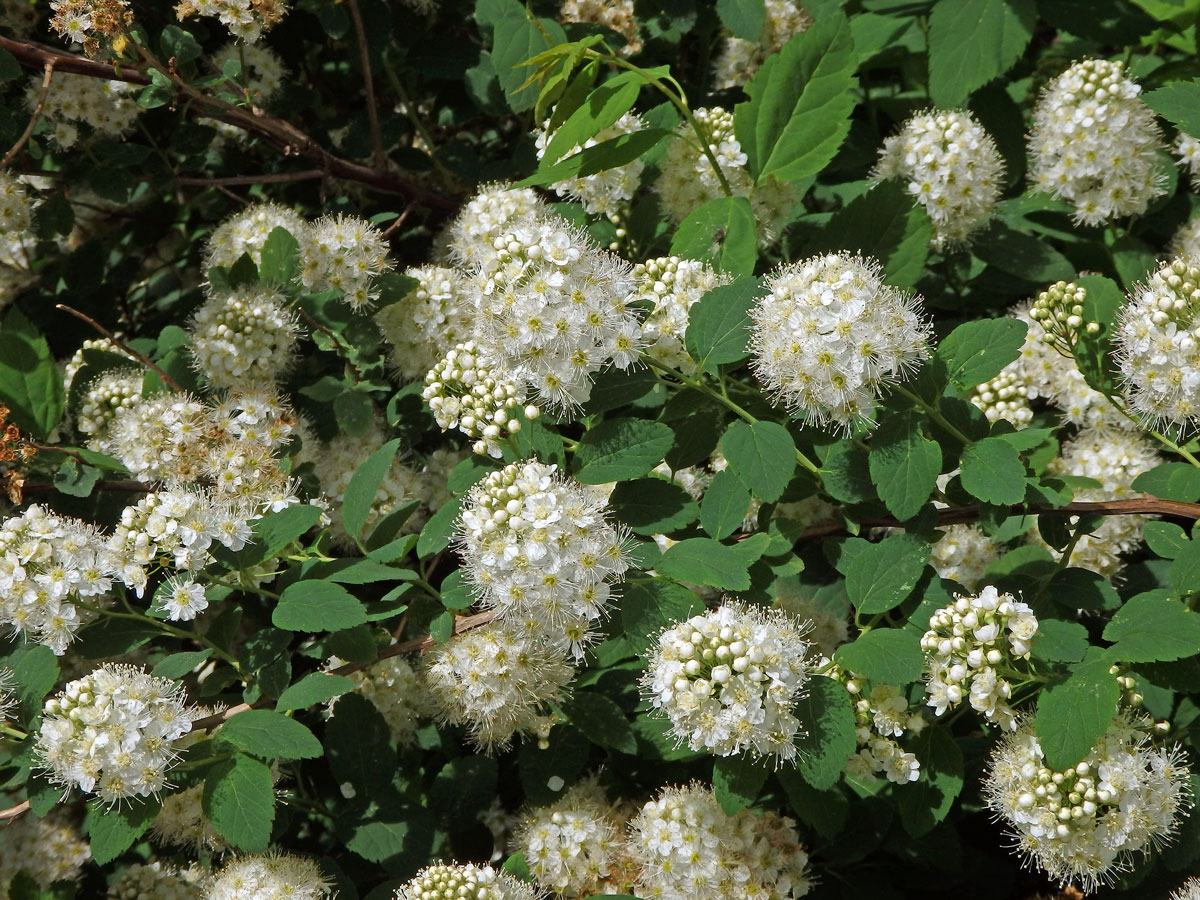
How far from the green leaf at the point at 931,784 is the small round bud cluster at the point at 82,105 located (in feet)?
9.67

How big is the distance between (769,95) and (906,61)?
1205 millimetres

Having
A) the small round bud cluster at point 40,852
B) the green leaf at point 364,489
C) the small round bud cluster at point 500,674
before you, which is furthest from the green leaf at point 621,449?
the small round bud cluster at point 40,852

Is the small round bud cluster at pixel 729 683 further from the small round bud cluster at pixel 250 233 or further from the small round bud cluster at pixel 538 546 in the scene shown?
the small round bud cluster at pixel 250 233

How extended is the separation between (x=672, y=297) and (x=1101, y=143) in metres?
1.44

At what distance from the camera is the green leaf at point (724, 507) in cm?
221

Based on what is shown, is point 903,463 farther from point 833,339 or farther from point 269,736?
point 269,736

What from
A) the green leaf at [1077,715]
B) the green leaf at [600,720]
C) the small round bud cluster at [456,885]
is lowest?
the small round bud cluster at [456,885]

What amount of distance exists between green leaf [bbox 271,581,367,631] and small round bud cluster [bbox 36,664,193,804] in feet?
1.15

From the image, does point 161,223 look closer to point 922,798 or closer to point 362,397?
point 362,397

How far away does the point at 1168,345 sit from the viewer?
7.00 ft

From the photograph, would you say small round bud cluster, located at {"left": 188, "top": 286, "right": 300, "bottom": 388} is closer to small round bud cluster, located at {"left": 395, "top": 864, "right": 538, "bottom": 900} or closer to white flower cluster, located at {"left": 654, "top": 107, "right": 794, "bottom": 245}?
white flower cluster, located at {"left": 654, "top": 107, "right": 794, "bottom": 245}

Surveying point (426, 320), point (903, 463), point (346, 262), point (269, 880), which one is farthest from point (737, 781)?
point (346, 262)

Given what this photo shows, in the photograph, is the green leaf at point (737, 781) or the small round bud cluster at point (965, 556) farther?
the small round bud cluster at point (965, 556)

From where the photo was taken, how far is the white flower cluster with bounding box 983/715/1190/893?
207 centimetres
